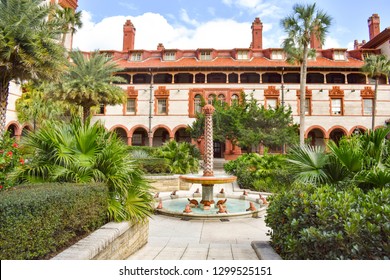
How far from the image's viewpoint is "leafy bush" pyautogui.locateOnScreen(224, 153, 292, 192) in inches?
514

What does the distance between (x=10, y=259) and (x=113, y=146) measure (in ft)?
8.13

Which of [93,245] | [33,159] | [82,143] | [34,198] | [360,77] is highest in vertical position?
[360,77]

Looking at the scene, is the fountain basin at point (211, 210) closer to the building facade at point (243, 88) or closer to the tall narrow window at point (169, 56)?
the building facade at point (243, 88)

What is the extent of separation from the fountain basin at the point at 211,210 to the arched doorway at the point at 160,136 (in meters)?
22.3

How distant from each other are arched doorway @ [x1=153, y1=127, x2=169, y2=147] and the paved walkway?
2527 centimetres

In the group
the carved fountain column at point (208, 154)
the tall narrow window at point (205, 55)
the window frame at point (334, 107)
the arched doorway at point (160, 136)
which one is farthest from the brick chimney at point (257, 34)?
the carved fountain column at point (208, 154)

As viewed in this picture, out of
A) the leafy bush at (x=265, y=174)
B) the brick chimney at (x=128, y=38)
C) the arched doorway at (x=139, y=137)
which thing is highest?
the brick chimney at (x=128, y=38)

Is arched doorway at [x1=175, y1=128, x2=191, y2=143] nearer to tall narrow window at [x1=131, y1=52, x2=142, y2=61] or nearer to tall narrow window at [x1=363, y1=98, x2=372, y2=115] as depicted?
tall narrow window at [x1=131, y1=52, x2=142, y2=61]

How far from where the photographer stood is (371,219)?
275cm

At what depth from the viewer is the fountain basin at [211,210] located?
26.7ft

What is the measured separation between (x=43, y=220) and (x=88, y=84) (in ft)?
62.8

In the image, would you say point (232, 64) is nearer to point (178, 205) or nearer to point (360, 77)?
point (360, 77)

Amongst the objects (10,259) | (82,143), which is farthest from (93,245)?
(82,143)

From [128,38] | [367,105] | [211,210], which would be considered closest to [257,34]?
[367,105]
